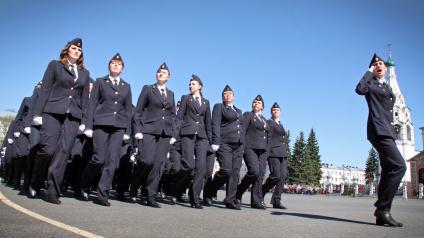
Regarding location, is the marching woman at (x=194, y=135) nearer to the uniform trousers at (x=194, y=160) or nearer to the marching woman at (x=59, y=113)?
the uniform trousers at (x=194, y=160)

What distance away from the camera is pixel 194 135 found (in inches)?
297

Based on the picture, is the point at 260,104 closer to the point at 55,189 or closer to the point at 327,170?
the point at 55,189

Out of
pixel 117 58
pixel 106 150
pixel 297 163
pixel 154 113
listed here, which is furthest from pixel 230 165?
pixel 297 163

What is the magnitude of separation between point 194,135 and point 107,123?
178cm

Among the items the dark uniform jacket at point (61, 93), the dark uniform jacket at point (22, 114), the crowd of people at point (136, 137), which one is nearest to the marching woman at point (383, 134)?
the crowd of people at point (136, 137)

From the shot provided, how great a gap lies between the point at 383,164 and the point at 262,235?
273cm

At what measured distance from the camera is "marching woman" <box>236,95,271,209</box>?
8.52 metres

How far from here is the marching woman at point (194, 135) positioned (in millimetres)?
7480

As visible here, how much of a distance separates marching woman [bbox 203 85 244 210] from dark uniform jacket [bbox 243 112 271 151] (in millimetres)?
284

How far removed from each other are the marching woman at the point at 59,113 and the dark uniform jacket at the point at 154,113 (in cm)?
104

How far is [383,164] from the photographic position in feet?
18.4

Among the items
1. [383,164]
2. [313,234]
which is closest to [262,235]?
[313,234]

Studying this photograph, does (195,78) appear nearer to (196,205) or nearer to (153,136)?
(153,136)

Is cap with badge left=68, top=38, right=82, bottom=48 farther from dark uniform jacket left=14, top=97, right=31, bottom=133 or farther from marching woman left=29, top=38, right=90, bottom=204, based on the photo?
dark uniform jacket left=14, top=97, right=31, bottom=133
